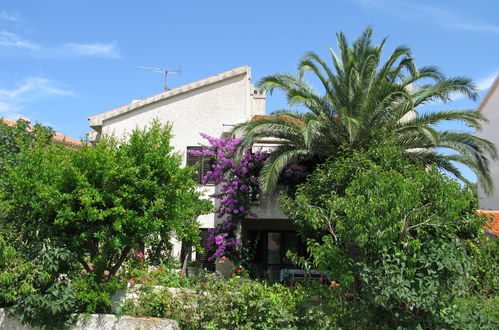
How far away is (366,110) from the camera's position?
50.1 feet

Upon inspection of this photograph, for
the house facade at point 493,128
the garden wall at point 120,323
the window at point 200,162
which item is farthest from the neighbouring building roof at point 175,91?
the house facade at point 493,128

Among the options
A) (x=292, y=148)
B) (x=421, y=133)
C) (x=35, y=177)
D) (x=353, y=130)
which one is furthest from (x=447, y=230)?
(x=35, y=177)

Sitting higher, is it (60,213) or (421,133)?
(421,133)

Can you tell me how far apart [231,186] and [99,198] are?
291 inches

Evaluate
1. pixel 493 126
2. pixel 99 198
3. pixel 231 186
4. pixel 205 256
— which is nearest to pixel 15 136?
pixel 99 198

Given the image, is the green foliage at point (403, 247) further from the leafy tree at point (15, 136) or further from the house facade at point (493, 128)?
the house facade at point (493, 128)

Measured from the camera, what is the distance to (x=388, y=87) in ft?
49.2

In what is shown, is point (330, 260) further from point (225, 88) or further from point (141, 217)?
point (225, 88)

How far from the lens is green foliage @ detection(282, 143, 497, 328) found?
9.04 metres

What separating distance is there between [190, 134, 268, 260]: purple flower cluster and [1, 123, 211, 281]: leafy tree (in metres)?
5.85

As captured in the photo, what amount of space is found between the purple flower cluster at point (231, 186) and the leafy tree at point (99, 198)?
5851mm

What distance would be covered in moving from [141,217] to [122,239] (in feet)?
2.10

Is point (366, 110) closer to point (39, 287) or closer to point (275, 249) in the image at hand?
point (275, 249)

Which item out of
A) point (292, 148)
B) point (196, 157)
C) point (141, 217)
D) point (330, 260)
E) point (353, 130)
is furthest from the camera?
point (196, 157)
